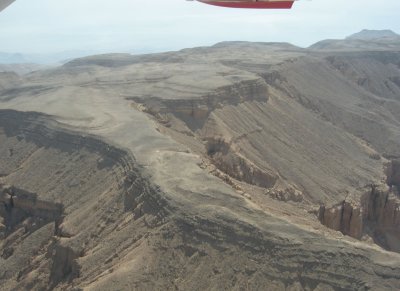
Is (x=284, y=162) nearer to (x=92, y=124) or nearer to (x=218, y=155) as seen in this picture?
(x=218, y=155)

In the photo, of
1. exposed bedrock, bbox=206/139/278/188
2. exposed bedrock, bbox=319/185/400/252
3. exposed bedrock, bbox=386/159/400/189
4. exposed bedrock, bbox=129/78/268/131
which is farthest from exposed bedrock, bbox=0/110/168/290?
exposed bedrock, bbox=386/159/400/189

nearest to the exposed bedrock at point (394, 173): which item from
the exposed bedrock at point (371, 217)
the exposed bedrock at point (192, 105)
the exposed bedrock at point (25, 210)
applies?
the exposed bedrock at point (371, 217)

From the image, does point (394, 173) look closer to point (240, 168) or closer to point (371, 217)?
point (371, 217)

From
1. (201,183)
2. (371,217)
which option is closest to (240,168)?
(371,217)

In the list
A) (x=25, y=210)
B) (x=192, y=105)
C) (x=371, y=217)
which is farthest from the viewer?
(x=192, y=105)

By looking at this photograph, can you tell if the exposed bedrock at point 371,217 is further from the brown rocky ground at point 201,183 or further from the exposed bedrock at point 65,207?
the exposed bedrock at point 65,207

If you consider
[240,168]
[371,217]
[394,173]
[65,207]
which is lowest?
[371,217]

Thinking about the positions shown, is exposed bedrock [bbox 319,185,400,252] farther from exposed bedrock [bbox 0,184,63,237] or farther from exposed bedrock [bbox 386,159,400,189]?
exposed bedrock [bbox 0,184,63,237]
